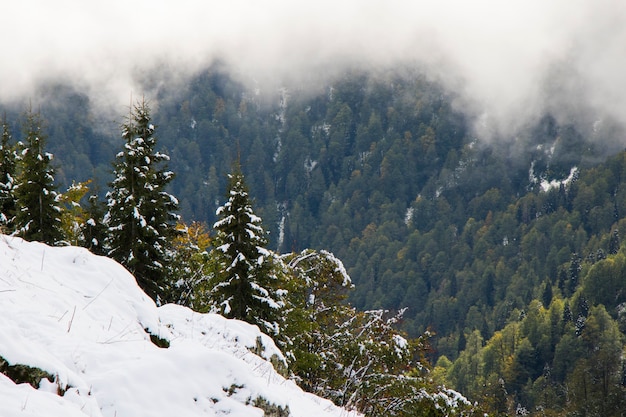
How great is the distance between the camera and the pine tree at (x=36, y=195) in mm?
25844

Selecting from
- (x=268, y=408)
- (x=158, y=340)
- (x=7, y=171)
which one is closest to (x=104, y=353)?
(x=268, y=408)

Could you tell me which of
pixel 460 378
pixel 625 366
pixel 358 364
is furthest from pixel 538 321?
pixel 358 364

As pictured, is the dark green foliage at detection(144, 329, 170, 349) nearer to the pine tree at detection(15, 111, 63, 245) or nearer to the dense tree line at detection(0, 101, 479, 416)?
the dense tree line at detection(0, 101, 479, 416)

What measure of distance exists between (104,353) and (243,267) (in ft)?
57.4

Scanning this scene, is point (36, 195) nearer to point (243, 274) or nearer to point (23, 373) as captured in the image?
point (243, 274)

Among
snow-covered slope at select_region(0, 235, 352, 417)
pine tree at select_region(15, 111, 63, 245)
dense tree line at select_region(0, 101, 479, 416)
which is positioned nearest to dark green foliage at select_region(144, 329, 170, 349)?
snow-covered slope at select_region(0, 235, 352, 417)

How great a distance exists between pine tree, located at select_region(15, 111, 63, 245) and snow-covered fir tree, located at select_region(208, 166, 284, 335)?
623cm

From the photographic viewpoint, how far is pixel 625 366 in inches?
5640

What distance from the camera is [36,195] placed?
1025 inches

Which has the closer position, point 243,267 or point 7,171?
point 243,267

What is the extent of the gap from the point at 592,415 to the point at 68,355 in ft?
290

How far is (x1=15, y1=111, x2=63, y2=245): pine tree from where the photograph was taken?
2584 centimetres

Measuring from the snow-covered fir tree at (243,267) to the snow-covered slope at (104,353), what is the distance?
1325 centimetres

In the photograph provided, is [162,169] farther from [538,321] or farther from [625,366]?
[538,321]
